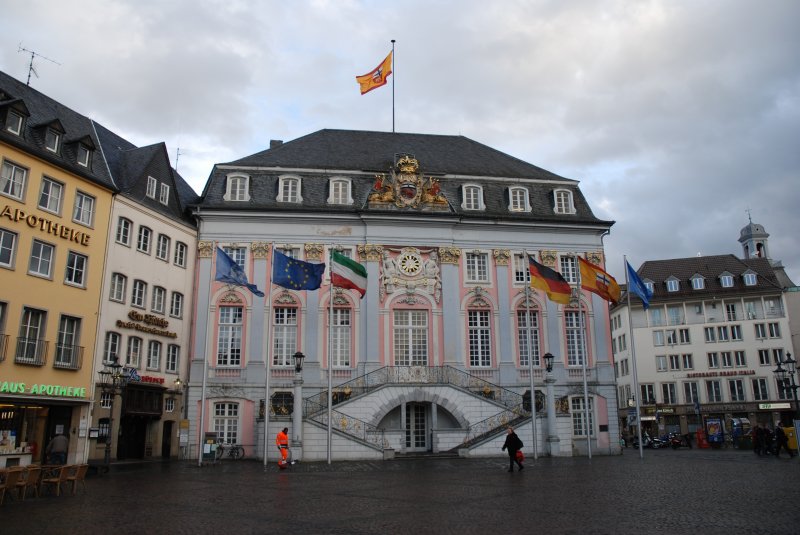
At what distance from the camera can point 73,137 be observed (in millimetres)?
32781

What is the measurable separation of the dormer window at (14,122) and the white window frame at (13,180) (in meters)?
1.52

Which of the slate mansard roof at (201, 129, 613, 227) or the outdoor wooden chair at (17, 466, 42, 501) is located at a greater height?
the slate mansard roof at (201, 129, 613, 227)

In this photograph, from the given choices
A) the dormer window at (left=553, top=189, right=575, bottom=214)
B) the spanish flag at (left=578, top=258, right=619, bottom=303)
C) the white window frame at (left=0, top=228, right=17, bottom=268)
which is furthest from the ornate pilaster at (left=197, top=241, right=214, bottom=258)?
the dormer window at (left=553, top=189, right=575, bottom=214)

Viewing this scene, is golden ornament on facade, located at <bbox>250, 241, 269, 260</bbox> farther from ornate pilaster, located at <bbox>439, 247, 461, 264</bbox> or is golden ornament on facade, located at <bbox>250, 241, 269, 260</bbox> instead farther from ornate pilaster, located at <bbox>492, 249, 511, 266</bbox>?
ornate pilaster, located at <bbox>492, 249, 511, 266</bbox>

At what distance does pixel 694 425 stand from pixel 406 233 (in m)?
43.4

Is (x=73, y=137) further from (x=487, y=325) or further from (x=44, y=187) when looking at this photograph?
(x=487, y=325)

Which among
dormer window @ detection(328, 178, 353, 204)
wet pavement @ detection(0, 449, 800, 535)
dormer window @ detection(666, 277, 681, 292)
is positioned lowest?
wet pavement @ detection(0, 449, 800, 535)

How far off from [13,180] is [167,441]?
50.0ft

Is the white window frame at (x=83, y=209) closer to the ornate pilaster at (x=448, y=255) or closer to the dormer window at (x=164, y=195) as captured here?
the dormer window at (x=164, y=195)

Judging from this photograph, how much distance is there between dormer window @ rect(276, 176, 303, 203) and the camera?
3962 centimetres

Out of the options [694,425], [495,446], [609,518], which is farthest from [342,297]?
[694,425]

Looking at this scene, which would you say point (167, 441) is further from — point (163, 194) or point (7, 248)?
point (7, 248)

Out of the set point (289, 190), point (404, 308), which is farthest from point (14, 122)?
point (404, 308)

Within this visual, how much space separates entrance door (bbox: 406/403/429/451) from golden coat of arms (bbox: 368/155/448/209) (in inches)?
458
